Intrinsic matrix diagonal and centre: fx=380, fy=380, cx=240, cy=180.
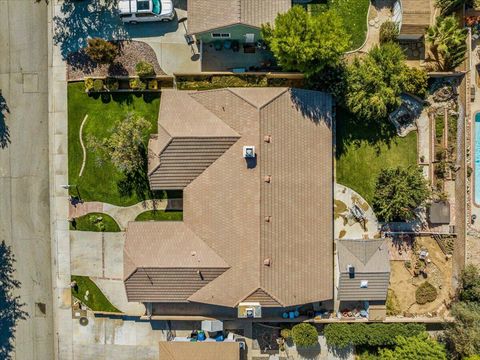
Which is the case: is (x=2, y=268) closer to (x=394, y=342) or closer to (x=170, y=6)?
(x=170, y=6)

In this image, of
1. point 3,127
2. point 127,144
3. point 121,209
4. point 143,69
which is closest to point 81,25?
point 143,69

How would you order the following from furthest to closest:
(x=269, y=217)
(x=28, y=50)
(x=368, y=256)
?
(x=28, y=50) → (x=368, y=256) → (x=269, y=217)

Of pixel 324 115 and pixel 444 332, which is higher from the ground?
pixel 324 115

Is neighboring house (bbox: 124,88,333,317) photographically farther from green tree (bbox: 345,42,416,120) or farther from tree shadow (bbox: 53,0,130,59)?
tree shadow (bbox: 53,0,130,59)

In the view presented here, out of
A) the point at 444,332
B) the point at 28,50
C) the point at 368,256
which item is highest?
the point at 28,50

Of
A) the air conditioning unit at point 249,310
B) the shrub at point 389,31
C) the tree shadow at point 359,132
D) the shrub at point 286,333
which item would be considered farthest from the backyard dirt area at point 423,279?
the shrub at point 389,31

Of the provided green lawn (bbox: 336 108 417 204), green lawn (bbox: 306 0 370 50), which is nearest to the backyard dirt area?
green lawn (bbox: 336 108 417 204)

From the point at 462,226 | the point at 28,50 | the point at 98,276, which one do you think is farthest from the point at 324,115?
the point at 28,50
